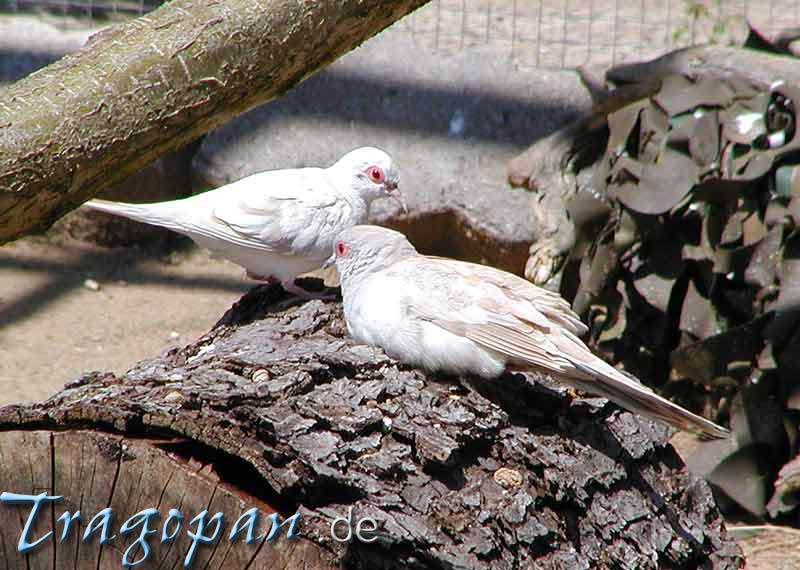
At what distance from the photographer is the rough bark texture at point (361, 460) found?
6.81 feet

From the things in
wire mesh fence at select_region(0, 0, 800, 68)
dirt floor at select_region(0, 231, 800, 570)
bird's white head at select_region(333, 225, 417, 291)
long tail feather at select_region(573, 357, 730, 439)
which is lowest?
dirt floor at select_region(0, 231, 800, 570)

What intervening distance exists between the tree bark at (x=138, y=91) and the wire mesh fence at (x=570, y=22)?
4.24 metres

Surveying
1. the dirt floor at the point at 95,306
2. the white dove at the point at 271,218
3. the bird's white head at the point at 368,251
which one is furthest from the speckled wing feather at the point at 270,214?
the dirt floor at the point at 95,306

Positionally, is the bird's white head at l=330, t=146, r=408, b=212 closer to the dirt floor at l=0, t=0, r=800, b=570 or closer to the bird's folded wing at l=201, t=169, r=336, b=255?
the bird's folded wing at l=201, t=169, r=336, b=255

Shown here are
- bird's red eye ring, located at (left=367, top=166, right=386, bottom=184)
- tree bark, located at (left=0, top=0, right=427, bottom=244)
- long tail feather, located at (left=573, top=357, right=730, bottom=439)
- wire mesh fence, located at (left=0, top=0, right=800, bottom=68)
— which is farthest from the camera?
wire mesh fence, located at (left=0, top=0, right=800, bottom=68)

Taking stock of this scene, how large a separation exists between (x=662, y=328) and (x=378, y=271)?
6.47 feet

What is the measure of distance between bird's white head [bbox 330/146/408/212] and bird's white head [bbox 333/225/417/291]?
67 cm

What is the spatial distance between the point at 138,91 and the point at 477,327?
982 mm

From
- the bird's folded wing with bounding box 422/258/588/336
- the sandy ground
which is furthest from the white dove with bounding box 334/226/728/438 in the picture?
the sandy ground

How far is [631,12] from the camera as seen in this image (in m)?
6.87

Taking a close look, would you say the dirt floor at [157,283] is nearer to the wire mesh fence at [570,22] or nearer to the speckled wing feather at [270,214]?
the wire mesh fence at [570,22]

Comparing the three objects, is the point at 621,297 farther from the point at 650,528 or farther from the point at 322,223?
the point at 650,528

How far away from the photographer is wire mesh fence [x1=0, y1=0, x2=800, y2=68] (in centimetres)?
645

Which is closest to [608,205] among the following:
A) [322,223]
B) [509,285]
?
[322,223]
